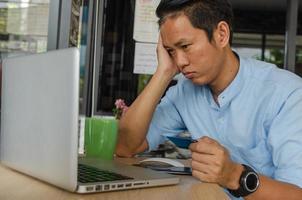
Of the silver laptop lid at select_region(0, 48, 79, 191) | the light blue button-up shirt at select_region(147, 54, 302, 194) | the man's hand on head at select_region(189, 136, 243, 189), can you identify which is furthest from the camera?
the light blue button-up shirt at select_region(147, 54, 302, 194)

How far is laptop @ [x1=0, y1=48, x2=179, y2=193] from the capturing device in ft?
2.13

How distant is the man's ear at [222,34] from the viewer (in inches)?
50.6

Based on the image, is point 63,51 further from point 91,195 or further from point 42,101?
point 91,195

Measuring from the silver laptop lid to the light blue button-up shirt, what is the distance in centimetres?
57

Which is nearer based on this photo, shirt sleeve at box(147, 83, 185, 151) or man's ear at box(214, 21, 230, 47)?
man's ear at box(214, 21, 230, 47)

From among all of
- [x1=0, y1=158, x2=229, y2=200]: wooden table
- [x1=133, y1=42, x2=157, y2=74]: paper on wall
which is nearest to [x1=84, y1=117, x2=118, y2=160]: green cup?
[x1=0, y1=158, x2=229, y2=200]: wooden table

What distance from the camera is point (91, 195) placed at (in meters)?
0.70

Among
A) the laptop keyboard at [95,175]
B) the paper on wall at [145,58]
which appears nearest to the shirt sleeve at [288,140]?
the laptop keyboard at [95,175]

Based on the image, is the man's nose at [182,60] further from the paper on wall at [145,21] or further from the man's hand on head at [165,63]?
the paper on wall at [145,21]

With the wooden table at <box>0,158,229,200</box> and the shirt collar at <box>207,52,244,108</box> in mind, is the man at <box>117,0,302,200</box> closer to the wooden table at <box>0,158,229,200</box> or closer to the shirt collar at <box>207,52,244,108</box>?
the shirt collar at <box>207,52,244,108</box>

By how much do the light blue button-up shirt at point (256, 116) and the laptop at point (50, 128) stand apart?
341 mm

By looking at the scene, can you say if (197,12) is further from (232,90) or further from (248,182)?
(248,182)

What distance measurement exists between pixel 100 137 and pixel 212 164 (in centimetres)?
35

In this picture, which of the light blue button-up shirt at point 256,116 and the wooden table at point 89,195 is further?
the light blue button-up shirt at point 256,116
